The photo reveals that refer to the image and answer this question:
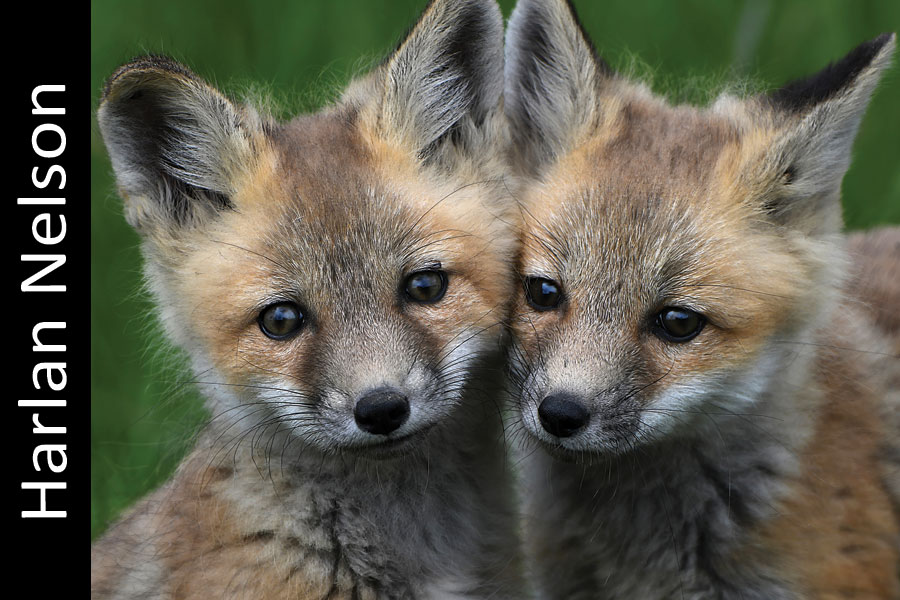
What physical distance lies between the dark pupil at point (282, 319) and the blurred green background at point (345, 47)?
339cm

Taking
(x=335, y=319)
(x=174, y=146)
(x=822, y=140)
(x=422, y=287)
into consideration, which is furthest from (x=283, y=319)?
(x=822, y=140)

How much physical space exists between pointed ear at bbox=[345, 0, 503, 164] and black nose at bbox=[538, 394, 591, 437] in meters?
1.18

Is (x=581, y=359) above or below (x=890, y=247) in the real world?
below

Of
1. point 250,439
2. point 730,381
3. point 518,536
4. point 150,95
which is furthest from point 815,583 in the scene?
point 150,95

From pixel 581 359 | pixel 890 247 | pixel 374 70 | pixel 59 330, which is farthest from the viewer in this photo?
pixel 890 247

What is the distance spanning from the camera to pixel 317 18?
8273 mm

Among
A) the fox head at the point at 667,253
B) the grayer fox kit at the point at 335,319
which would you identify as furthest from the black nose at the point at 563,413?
the grayer fox kit at the point at 335,319

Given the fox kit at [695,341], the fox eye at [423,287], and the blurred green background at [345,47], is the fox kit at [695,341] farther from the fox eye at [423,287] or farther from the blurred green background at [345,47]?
the blurred green background at [345,47]

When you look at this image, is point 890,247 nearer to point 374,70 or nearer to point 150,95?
point 374,70

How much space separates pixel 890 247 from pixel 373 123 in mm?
2837

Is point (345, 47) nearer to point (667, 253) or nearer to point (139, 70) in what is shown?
point (139, 70)

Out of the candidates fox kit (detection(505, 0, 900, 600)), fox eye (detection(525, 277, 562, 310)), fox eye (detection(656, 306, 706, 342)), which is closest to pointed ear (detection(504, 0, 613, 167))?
fox kit (detection(505, 0, 900, 600))

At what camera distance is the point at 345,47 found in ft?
26.6

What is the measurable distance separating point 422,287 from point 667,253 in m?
0.90
